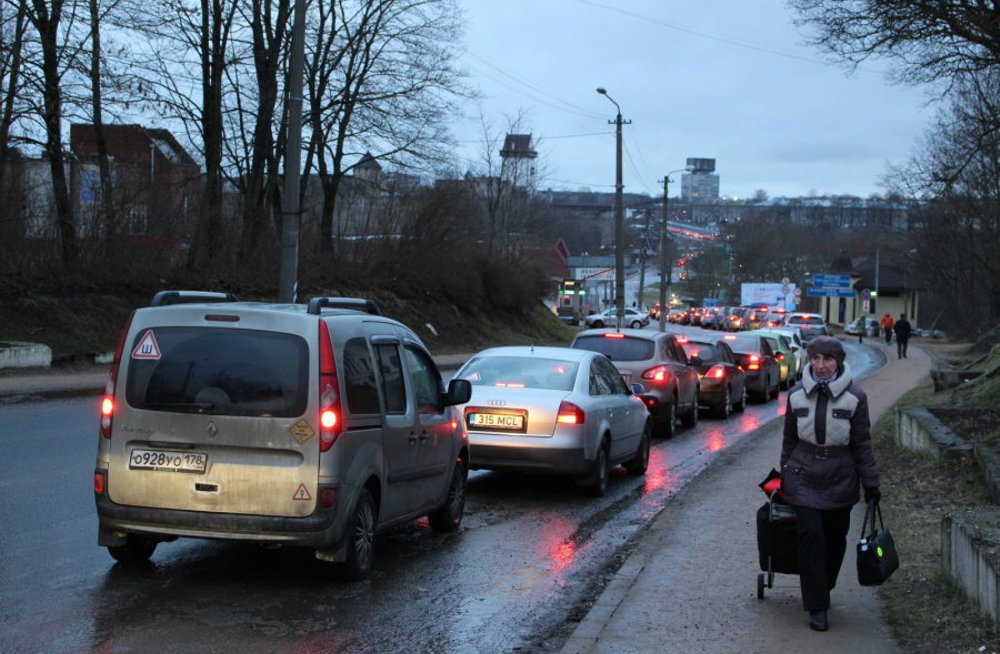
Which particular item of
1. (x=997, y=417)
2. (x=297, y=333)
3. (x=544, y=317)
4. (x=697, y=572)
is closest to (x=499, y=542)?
(x=697, y=572)

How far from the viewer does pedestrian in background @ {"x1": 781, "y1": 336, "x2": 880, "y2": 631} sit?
241 inches

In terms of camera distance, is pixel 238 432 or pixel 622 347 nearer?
pixel 238 432

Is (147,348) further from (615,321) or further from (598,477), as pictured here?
(615,321)

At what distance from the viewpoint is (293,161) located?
64.1 feet

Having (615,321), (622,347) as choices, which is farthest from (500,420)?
(615,321)

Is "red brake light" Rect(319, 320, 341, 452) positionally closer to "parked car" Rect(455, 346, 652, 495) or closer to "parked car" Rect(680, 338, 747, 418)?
"parked car" Rect(455, 346, 652, 495)

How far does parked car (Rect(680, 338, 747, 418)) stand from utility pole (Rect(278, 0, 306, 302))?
25.3ft

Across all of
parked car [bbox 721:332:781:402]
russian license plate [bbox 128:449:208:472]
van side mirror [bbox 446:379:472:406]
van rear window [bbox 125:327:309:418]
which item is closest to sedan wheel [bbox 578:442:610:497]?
van side mirror [bbox 446:379:472:406]

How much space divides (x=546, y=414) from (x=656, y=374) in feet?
21.3

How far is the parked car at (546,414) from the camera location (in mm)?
11109

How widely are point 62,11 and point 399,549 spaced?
2267 cm

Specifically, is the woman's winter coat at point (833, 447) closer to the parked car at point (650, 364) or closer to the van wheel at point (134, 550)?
the van wheel at point (134, 550)

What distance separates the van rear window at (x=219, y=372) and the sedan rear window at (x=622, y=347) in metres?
10.9

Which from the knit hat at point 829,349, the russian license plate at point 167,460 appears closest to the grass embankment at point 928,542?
the knit hat at point 829,349
